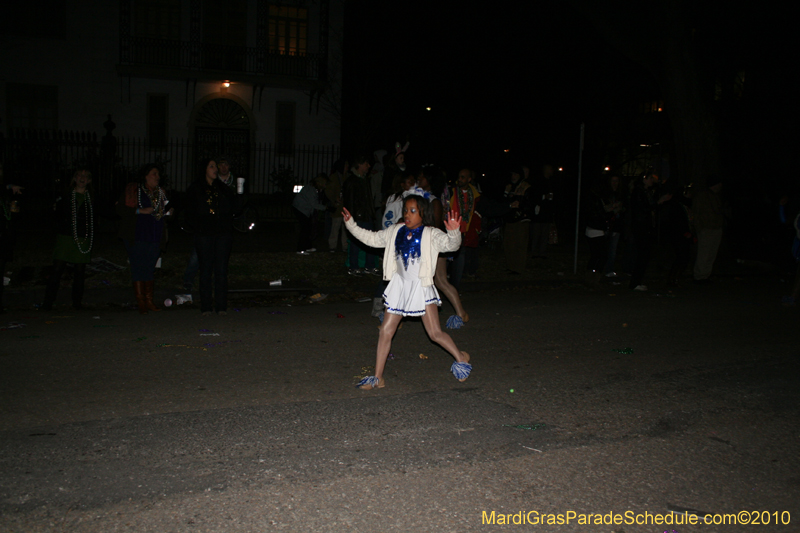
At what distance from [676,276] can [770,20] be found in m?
15.6

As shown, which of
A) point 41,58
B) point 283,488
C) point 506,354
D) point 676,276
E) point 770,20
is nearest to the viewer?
point 283,488

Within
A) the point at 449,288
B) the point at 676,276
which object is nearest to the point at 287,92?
the point at 676,276

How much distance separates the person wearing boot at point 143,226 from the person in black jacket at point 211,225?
55cm

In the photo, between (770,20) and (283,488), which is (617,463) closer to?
(283,488)

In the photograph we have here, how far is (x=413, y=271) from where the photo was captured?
5973 millimetres

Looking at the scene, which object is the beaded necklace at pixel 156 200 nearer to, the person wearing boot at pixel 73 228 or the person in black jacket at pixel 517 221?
the person wearing boot at pixel 73 228

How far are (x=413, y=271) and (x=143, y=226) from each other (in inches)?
182

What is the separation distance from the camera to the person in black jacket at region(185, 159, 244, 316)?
8.84 meters

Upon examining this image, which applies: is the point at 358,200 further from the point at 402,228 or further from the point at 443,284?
the point at 402,228

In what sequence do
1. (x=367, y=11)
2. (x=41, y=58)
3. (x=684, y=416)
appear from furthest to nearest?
(x=367, y=11)
(x=41, y=58)
(x=684, y=416)

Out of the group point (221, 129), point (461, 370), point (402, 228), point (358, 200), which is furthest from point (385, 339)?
point (221, 129)

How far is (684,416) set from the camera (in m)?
5.45

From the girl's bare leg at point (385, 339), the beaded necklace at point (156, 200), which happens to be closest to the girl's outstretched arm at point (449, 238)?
the girl's bare leg at point (385, 339)

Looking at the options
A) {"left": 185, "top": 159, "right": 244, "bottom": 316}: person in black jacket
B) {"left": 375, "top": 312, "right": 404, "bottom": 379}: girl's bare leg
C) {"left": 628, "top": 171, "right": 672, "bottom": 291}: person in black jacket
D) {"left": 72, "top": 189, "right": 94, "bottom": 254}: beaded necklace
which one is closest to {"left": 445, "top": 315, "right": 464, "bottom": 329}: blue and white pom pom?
{"left": 375, "top": 312, "right": 404, "bottom": 379}: girl's bare leg
